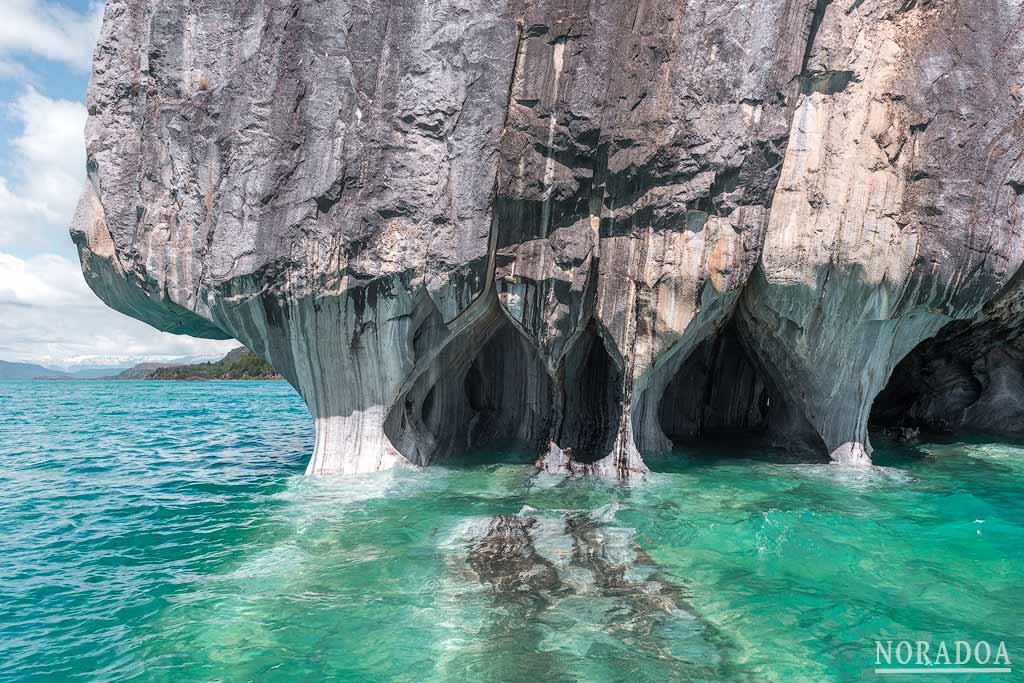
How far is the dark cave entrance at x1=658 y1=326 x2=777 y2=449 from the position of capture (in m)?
17.0

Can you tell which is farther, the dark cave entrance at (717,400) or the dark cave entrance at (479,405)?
the dark cave entrance at (717,400)

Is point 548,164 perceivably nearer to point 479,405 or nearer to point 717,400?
point 479,405

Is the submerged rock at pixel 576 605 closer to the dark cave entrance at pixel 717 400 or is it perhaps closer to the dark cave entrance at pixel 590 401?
the dark cave entrance at pixel 590 401

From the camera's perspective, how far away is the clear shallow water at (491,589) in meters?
5.61

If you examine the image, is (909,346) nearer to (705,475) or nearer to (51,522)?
(705,475)

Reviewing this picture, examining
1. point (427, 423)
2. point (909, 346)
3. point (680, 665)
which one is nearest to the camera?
point (680, 665)

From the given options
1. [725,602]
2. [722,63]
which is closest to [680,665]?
[725,602]

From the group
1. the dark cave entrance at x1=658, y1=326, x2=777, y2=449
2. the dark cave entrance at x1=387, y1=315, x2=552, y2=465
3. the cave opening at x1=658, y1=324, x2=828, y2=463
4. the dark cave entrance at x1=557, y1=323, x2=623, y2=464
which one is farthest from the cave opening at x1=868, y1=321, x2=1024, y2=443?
the dark cave entrance at x1=387, y1=315, x2=552, y2=465

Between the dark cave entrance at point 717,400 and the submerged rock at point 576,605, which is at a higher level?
the dark cave entrance at point 717,400

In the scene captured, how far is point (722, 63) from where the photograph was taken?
34.8 feet

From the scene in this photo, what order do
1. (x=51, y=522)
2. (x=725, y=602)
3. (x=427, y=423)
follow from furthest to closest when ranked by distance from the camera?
(x=427, y=423) → (x=51, y=522) → (x=725, y=602)

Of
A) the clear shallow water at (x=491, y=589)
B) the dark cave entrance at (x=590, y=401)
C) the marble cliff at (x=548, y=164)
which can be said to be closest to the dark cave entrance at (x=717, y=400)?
the dark cave entrance at (x=590, y=401)

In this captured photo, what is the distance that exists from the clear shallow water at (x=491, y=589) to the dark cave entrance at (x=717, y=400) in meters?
4.56

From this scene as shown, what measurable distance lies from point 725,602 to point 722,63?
344 inches
